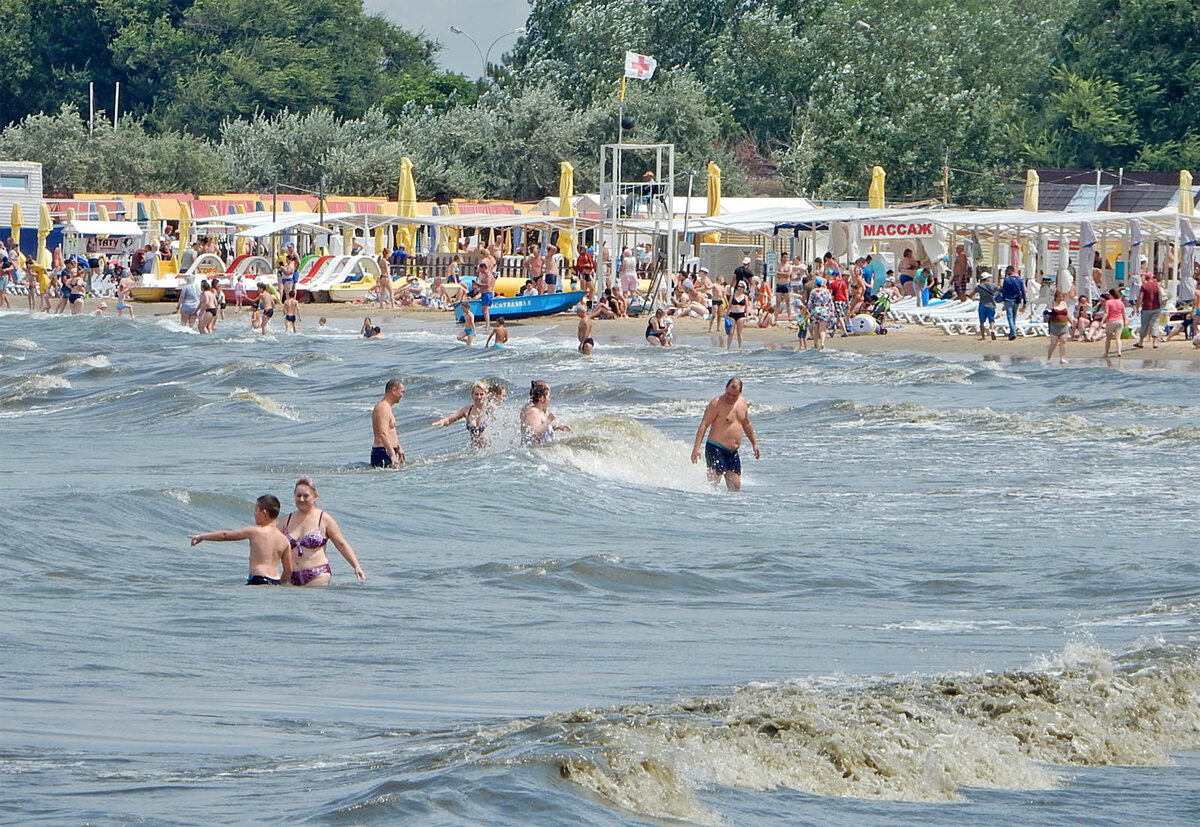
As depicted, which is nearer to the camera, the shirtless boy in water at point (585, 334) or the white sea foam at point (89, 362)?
the shirtless boy in water at point (585, 334)

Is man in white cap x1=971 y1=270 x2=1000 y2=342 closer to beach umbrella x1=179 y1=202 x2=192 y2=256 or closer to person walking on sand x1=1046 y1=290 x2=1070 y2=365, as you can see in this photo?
person walking on sand x1=1046 y1=290 x2=1070 y2=365

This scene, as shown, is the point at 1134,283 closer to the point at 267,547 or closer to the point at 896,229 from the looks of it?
the point at 896,229

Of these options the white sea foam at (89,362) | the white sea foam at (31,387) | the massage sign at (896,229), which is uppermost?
the massage sign at (896,229)

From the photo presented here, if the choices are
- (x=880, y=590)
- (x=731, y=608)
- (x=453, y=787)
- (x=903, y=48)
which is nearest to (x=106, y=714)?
(x=453, y=787)

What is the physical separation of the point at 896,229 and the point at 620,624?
25543 mm

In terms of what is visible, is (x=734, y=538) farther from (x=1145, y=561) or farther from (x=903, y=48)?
(x=903, y=48)

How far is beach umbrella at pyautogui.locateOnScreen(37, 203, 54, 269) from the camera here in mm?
46000

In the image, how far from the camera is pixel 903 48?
54.7m

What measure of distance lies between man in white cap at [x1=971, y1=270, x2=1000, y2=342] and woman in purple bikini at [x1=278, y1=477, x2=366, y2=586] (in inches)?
815

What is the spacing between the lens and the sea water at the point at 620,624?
681cm

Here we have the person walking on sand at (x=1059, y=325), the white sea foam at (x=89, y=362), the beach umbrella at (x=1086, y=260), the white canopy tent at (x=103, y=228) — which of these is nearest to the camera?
the person walking on sand at (x=1059, y=325)

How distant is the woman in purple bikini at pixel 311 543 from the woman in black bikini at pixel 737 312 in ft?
64.8

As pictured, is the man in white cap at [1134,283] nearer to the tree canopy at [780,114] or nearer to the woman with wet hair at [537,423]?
the woman with wet hair at [537,423]

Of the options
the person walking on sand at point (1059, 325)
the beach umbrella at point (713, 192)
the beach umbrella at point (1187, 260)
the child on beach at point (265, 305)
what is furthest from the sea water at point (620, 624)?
the beach umbrella at point (713, 192)
